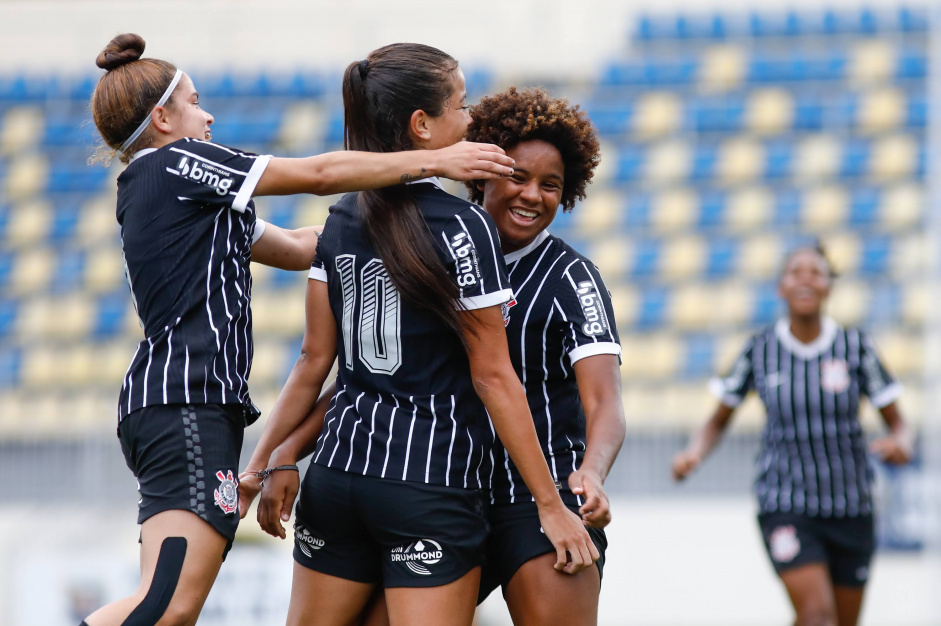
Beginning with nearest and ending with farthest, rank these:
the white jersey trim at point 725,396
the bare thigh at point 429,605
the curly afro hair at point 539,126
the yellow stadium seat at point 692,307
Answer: the bare thigh at point 429,605
the curly afro hair at point 539,126
the white jersey trim at point 725,396
the yellow stadium seat at point 692,307

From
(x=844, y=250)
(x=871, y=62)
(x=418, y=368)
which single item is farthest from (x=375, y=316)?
(x=871, y=62)

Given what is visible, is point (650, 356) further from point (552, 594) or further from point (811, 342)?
point (552, 594)

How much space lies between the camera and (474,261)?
8.64ft

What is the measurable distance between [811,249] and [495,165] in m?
3.30

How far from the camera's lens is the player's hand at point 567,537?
2691mm

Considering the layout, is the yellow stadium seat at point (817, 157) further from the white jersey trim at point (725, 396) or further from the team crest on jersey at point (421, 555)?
the team crest on jersey at point (421, 555)

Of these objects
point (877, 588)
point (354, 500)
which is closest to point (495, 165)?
point (354, 500)

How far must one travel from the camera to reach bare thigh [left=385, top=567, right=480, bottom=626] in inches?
102

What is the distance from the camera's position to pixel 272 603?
8367 mm

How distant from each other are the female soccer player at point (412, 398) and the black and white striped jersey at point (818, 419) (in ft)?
9.19

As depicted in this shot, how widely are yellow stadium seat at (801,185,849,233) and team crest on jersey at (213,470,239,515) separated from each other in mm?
9518

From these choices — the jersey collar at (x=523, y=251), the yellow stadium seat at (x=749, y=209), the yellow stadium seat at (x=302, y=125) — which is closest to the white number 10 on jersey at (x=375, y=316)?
the jersey collar at (x=523, y=251)

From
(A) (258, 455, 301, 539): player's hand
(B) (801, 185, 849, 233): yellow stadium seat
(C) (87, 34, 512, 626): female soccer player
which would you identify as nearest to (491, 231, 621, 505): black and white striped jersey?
(C) (87, 34, 512, 626): female soccer player

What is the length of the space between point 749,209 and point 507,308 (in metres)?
9.42
